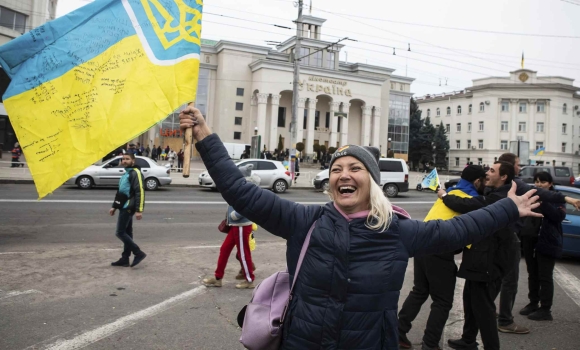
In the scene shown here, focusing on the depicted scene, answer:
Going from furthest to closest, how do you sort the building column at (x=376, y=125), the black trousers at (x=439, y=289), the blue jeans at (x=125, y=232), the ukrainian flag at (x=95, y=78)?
the building column at (x=376, y=125) → the blue jeans at (x=125, y=232) → the black trousers at (x=439, y=289) → the ukrainian flag at (x=95, y=78)

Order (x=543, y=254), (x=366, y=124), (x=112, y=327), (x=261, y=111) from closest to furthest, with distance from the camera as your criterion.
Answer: (x=112, y=327), (x=543, y=254), (x=261, y=111), (x=366, y=124)

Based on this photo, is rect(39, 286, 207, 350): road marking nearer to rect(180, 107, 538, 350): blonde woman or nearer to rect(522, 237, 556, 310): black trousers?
rect(180, 107, 538, 350): blonde woman

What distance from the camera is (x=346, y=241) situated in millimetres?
2275

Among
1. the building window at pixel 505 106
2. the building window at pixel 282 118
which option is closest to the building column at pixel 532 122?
the building window at pixel 505 106

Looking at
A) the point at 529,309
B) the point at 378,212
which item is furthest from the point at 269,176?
the point at 378,212

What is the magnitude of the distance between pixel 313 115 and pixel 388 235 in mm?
57173

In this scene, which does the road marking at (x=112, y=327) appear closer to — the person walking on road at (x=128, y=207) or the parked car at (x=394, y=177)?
the person walking on road at (x=128, y=207)

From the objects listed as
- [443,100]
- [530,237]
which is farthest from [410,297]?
[443,100]

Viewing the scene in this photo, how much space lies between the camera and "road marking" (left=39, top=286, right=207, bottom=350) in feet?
13.4

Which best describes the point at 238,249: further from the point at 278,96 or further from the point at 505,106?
the point at 505,106

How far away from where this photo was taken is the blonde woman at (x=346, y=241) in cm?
223

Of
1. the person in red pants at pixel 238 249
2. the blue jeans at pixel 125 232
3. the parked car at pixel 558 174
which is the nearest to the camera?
the person in red pants at pixel 238 249

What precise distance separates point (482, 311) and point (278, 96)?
180ft

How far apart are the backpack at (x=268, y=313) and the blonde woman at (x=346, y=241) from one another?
0.05 metres
